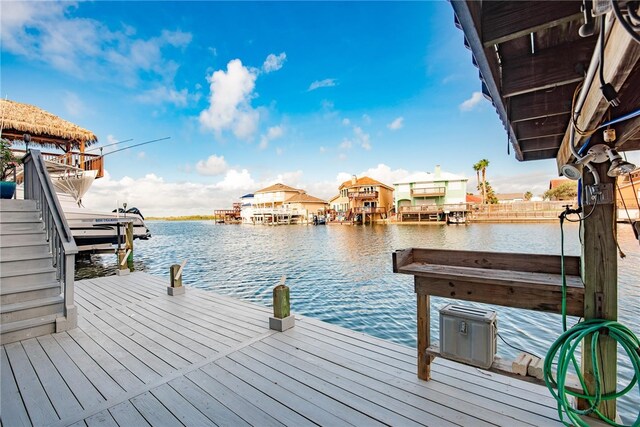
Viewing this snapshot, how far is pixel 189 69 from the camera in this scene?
1928 centimetres

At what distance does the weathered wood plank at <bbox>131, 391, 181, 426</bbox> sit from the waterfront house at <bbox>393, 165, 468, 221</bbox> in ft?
112

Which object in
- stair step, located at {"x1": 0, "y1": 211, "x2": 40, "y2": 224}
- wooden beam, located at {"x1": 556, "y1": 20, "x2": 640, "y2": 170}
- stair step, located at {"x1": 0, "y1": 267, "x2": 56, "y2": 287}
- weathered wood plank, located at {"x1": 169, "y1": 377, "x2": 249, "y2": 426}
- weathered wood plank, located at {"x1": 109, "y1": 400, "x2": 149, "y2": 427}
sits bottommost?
weathered wood plank, located at {"x1": 169, "y1": 377, "x2": 249, "y2": 426}

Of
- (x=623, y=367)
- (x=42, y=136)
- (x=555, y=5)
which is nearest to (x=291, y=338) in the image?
(x=555, y=5)

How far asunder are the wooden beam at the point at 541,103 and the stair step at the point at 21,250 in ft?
18.6

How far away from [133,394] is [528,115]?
3711mm

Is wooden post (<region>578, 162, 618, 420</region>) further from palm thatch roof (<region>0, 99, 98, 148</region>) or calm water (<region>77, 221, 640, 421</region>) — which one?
palm thatch roof (<region>0, 99, 98, 148</region>)

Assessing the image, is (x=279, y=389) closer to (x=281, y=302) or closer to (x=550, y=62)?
(x=281, y=302)

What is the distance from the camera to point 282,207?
48.7m

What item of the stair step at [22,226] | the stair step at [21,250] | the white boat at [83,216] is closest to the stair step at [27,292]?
the stair step at [21,250]

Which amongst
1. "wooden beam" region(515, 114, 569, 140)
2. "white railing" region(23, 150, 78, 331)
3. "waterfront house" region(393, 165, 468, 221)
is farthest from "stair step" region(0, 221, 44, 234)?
"waterfront house" region(393, 165, 468, 221)

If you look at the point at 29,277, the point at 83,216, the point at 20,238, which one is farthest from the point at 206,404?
the point at 83,216

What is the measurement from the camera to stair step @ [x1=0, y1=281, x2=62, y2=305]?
3.16 metres

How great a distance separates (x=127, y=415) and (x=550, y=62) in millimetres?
3421

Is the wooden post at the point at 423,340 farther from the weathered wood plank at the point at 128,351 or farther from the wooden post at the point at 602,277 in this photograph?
the weathered wood plank at the point at 128,351
